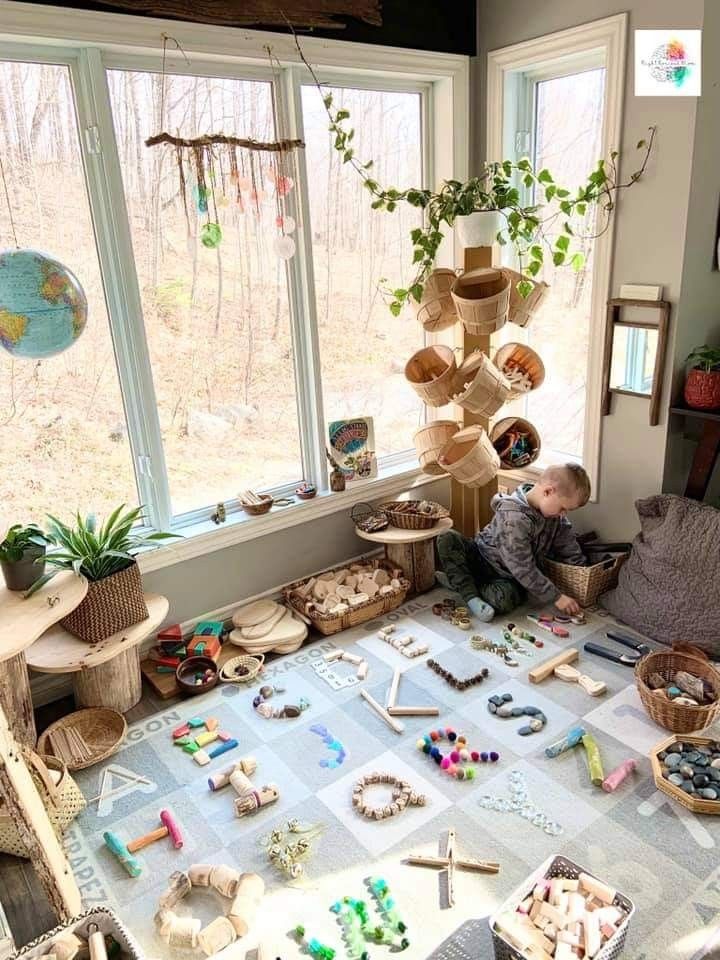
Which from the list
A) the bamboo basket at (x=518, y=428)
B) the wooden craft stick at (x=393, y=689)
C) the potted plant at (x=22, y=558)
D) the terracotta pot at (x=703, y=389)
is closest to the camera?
the potted plant at (x=22, y=558)

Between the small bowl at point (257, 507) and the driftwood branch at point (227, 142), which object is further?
the small bowl at point (257, 507)

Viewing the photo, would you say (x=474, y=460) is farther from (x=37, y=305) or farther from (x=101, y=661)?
(x=37, y=305)

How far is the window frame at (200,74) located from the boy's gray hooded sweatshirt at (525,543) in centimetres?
55

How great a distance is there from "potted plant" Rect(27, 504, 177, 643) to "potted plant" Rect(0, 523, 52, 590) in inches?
5.6

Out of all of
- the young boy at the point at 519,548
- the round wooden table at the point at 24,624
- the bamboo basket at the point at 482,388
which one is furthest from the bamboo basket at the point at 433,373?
the round wooden table at the point at 24,624

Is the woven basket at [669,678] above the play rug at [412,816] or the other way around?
above

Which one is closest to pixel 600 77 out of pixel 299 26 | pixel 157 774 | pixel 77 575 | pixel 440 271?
pixel 440 271

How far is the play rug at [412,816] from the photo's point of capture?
182cm

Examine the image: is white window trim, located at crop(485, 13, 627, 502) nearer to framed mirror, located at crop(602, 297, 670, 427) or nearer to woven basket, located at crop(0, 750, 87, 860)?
framed mirror, located at crop(602, 297, 670, 427)

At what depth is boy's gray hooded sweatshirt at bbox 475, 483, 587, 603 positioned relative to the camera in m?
3.05

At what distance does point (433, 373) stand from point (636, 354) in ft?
2.84

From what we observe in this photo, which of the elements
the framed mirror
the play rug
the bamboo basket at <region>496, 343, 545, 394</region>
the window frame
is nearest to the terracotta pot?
the framed mirror

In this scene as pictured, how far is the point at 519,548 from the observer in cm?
305

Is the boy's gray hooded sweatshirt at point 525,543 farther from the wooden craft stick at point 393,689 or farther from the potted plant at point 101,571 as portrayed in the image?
the potted plant at point 101,571
